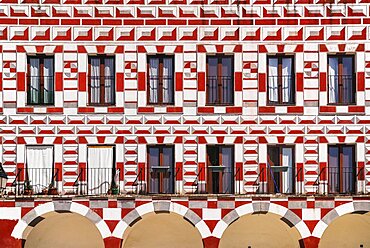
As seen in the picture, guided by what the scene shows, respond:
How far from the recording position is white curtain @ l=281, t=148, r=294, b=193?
1604 inches

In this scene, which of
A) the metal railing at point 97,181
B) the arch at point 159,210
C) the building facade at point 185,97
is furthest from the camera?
the building facade at point 185,97

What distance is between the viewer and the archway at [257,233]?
4234 cm

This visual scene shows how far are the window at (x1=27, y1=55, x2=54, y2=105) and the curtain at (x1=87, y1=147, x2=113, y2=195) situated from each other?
104 inches

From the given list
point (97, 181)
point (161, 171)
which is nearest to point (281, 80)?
point (161, 171)

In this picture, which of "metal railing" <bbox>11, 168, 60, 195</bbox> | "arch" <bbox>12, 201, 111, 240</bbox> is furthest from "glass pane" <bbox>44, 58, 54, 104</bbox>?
"arch" <bbox>12, 201, 111, 240</bbox>

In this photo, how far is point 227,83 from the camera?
41125mm

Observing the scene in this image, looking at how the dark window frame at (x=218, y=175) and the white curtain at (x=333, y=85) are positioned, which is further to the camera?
the white curtain at (x=333, y=85)

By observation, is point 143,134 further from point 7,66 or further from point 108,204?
point 7,66

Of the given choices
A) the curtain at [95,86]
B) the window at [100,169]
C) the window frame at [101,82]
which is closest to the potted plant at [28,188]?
the window at [100,169]

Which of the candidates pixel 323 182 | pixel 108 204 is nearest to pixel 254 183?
pixel 323 182

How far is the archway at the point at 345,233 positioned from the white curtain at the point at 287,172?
2.75 meters

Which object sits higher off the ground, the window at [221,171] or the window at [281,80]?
the window at [281,80]

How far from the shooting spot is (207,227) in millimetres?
39219

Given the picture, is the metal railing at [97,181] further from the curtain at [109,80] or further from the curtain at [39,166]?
the curtain at [109,80]
